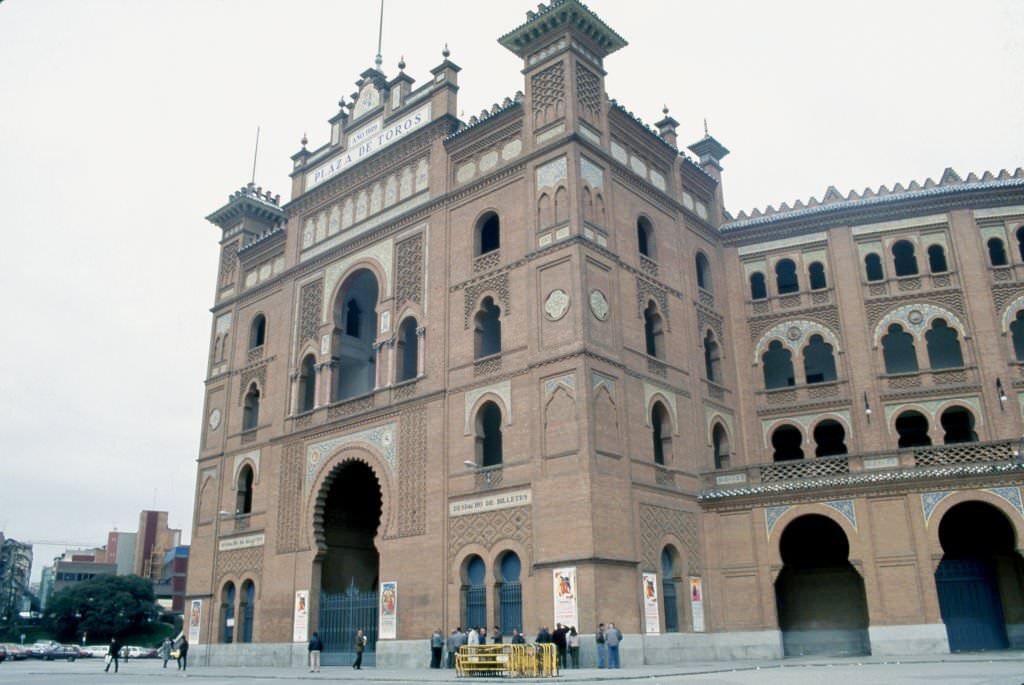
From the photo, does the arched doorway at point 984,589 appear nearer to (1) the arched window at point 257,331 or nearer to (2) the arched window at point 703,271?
(2) the arched window at point 703,271

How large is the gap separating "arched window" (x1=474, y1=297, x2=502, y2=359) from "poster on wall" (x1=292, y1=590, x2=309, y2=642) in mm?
8856

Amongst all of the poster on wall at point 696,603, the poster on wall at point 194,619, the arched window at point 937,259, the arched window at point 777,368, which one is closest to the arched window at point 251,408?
the poster on wall at point 194,619

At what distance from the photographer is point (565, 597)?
19719mm

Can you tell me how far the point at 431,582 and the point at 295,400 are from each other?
29.6 ft

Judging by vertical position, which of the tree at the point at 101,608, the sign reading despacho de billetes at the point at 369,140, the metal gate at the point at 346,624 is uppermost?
the sign reading despacho de billetes at the point at 369,140

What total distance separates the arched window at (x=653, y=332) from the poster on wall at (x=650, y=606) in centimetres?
614

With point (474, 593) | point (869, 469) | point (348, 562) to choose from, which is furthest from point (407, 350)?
point (869, 469)

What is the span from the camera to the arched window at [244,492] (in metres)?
30.3

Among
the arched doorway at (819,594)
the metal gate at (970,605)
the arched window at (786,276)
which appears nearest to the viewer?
the metal gate at (970,605)

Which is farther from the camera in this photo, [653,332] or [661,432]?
[653,332]

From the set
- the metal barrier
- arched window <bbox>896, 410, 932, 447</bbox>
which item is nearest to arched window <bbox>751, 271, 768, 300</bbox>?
arched window <bbox>896, 410, 932, 447</bbox>

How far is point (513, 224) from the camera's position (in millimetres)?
23875

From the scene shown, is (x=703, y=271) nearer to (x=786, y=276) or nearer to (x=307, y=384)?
(x=786, y=276)

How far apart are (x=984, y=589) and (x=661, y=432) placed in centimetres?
906
